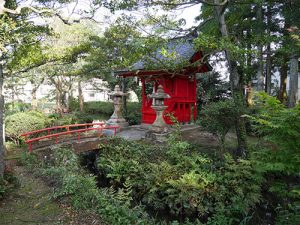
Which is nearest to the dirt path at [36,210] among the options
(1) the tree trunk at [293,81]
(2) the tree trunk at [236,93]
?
(2) the tree trunk at [236,93]

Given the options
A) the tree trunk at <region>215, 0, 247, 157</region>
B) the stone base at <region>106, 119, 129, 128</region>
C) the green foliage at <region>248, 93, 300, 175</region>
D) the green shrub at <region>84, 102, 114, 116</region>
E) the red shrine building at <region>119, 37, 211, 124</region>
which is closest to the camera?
the green foliage at <region>248, 93, 300, 175</region>

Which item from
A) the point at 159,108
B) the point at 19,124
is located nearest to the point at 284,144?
the point at 159,108

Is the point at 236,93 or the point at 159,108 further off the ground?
the point at 236,93

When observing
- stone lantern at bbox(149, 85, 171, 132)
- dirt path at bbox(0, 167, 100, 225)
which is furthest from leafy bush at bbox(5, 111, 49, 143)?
stone lantern at bbox(149, 85, 171, 132)

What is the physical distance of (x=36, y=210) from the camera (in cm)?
524

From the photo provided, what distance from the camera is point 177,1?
8938 millimetres

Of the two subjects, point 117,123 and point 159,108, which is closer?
point 159,108

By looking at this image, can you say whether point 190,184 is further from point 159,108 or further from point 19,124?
point 19,124

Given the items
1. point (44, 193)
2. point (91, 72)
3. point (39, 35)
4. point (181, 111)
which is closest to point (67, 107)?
point (91, 72)

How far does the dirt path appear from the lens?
4812mm

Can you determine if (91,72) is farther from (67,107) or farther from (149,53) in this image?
(149,53)

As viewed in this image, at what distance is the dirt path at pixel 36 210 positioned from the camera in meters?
4.81

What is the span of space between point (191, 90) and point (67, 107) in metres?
14.9

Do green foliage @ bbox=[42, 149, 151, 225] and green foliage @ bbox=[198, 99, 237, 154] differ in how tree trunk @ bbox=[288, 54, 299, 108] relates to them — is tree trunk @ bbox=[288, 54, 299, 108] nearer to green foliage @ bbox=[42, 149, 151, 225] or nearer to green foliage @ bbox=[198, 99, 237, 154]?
green foliage @ bbox=[198, 99, 237, 154]
